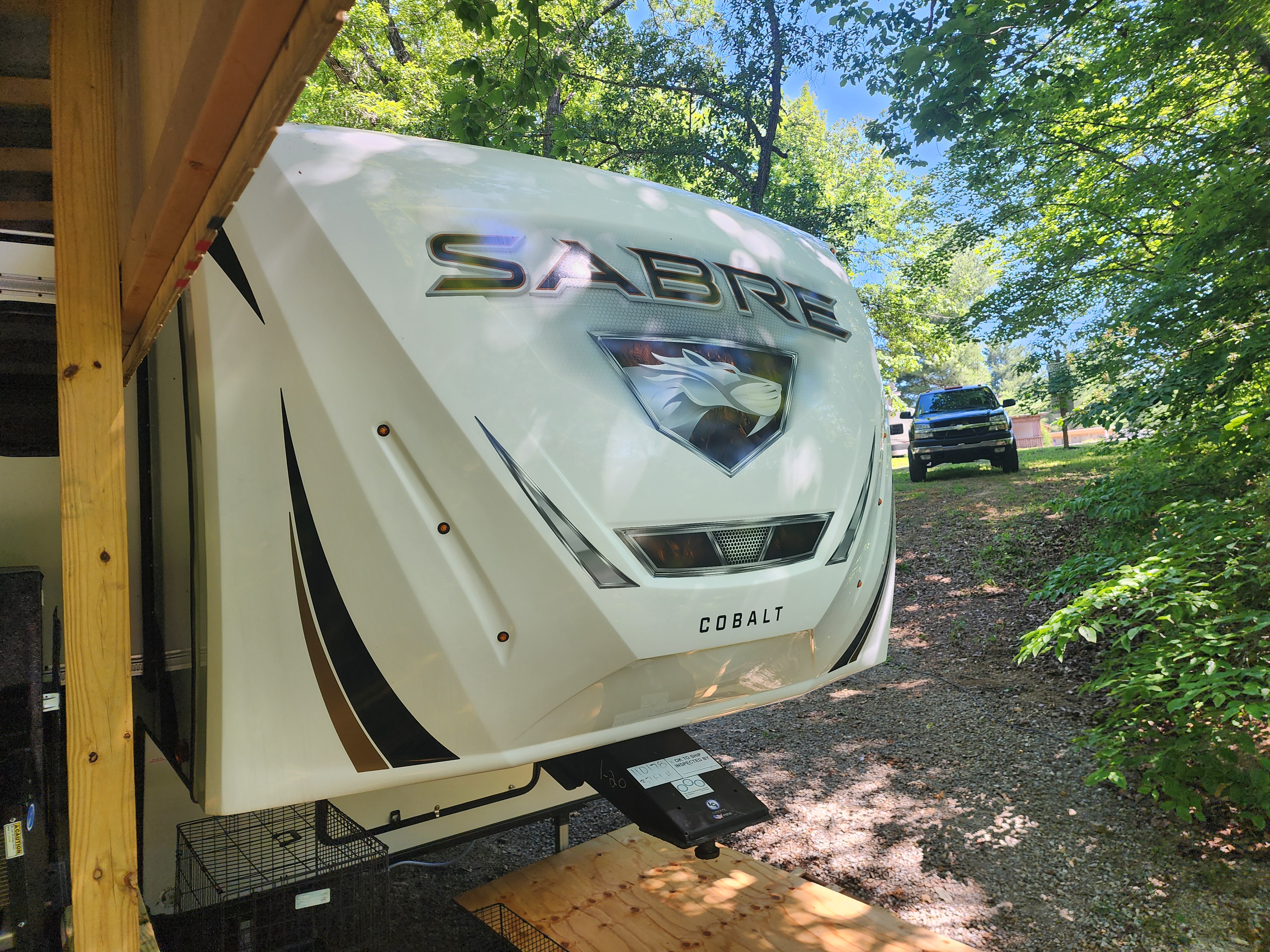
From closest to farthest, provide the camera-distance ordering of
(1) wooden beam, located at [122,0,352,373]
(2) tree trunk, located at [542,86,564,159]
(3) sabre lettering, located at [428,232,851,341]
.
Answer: (1) wooden beam, located at [122,0,352,373], (3) sabre lettering, located at [428,232,851,341], (2) tree trunk, located at [542,86,564,159]

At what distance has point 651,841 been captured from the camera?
12.8ft

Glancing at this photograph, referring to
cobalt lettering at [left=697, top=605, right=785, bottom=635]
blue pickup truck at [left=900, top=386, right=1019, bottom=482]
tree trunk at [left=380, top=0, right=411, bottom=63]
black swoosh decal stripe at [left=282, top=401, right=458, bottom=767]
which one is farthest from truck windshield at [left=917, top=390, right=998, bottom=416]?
black swoosh decal stripe at [left=282, top=401, right=458, bottom=767]

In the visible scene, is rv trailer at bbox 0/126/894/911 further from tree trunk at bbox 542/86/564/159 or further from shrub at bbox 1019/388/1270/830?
tree trunk at bbox 542/86/564/159

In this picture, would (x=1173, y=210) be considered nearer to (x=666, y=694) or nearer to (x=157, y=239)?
(x=666, y=694)

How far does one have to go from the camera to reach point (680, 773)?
8.59 ft

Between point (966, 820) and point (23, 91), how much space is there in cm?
493

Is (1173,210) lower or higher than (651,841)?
higher

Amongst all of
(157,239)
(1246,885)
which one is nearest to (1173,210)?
(1246,885)

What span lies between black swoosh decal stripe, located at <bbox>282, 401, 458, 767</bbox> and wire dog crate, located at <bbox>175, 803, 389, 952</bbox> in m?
0.61

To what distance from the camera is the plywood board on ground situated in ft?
10.1

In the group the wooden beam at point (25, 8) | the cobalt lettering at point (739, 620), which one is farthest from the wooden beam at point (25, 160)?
the cobalt lettering at point (739, 620)

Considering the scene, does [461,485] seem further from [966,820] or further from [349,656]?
[966,820]

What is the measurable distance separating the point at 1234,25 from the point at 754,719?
17.7 feet

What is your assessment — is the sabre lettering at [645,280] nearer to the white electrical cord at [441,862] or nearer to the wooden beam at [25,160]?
the wooden beam at [25,160]
